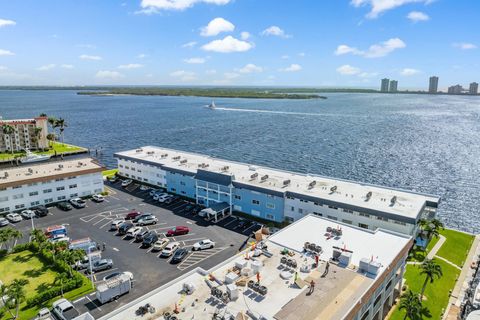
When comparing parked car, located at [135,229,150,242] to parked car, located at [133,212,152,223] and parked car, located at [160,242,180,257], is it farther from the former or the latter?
parked car, located at [133,212,152,223]

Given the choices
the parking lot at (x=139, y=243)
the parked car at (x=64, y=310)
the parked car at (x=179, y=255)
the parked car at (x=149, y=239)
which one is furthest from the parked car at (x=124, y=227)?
the parked car at (x=64, y=310)

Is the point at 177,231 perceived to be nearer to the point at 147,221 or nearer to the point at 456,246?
the point at 147,221

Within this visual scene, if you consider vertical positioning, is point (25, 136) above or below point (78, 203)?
above

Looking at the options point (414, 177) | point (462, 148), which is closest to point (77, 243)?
point (414, 177)

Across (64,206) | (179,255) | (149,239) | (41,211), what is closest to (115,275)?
(179,255)

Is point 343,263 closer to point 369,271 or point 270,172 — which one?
point 369,271
